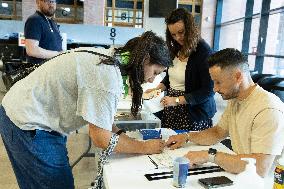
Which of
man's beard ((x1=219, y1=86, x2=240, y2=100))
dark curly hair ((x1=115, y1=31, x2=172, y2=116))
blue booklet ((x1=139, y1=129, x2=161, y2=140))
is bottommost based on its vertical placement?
blue booklet ((x1=139, y1=129, x2=161, y2=140))

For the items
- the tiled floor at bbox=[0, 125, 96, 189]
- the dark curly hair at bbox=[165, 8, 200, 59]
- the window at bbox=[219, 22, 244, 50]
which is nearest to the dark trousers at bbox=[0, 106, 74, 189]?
the dark curly hair at bbox=[165, 8, 200, 59]

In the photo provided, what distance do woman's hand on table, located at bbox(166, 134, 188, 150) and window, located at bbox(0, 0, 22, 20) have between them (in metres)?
10.6

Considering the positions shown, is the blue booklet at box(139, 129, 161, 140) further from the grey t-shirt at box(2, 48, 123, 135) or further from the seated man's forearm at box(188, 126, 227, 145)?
the grey t-shirt at box(2, 48, 123, 135)

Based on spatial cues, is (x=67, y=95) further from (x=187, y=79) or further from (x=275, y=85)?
(x=275, y=85)

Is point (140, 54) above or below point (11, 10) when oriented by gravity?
below

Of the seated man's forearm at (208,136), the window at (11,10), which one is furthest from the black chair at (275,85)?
the window at (11,10)

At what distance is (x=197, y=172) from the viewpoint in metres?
1.33

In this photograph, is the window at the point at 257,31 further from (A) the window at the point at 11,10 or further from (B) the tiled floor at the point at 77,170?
(A) the window at the point at 11,10

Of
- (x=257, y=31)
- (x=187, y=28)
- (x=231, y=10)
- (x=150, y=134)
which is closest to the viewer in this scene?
(x=150, y=134)

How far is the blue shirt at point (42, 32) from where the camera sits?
8.52 ft

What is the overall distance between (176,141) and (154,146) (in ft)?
0.61

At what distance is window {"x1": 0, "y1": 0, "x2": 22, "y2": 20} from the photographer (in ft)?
36.2

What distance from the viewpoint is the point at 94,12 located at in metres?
10.8

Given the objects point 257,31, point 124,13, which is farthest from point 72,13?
point 257,31
